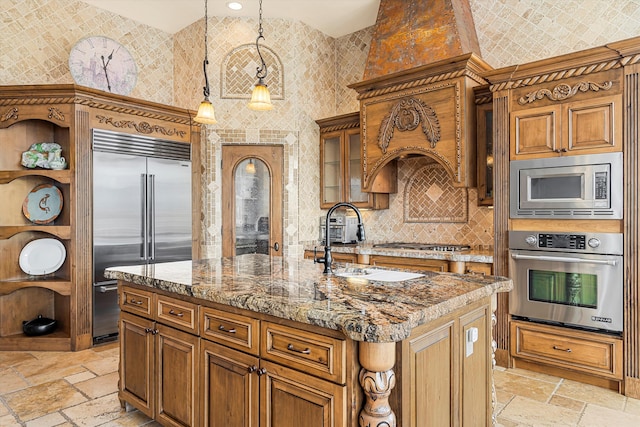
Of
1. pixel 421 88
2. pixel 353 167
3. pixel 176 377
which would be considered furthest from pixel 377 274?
pixel 353 167

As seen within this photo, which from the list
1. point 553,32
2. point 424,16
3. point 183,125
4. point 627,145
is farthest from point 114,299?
point 553,32

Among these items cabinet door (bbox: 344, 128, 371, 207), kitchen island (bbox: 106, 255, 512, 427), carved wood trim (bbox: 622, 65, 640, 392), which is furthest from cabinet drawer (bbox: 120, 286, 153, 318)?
carved wood trim (bbox: 622, 65, 640, 392)

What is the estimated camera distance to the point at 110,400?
116 inches

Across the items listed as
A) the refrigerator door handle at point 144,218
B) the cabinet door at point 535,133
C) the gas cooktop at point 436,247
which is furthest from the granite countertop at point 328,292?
the refrigerator door handle at point 144,218

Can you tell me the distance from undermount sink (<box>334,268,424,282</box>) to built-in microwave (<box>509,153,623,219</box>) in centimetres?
159

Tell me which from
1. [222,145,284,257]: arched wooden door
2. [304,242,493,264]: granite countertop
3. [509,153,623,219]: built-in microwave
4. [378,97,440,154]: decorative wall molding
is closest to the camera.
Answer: [509,153,623,219]: built-in microwave

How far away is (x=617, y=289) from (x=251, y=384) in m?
2.76

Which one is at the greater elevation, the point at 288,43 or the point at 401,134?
the point at 288,43

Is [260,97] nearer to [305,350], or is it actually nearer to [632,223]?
[305,350]

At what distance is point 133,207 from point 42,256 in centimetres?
102

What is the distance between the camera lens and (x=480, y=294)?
1.94 metres

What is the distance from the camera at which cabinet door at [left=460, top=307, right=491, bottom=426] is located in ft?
6.42

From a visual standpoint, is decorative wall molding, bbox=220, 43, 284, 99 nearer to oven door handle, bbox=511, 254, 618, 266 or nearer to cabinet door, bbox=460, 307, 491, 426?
oven door handle, bbox=511, 254, 618, 266

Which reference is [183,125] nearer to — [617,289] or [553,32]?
[553,32]
